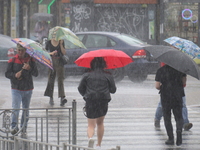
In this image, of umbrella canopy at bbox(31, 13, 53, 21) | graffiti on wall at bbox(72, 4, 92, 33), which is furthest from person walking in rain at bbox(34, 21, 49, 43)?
graffiti on wall at bbox(72, 4, 92, 33)

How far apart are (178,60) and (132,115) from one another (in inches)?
102

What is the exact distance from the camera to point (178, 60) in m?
6.74

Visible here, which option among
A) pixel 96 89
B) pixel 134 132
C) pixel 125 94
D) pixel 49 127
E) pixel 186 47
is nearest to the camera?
pixel 96 89

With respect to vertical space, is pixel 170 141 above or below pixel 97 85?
below

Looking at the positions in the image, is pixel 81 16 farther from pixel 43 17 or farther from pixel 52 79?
pixel 52 79

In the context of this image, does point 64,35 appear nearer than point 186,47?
No

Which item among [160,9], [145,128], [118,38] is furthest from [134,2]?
[145,128]

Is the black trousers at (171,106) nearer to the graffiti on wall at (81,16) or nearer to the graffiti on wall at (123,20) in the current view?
the graffiti on wall at (123,20)

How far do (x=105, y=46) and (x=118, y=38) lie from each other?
0.48m

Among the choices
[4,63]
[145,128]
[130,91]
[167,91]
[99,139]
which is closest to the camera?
[99,139]

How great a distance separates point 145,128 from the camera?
26.1ft

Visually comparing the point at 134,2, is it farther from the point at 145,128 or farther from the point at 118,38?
the point at 145,128

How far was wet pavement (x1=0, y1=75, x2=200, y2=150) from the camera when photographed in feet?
23.0

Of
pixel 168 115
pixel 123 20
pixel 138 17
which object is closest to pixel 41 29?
pixel 123 20
